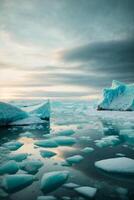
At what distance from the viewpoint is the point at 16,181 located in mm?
3111

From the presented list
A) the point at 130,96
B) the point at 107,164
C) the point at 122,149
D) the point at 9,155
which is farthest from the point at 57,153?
the point at 130,96

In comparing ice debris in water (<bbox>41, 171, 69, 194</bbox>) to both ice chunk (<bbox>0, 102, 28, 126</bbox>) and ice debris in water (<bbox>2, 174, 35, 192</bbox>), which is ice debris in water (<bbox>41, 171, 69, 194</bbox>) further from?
ice chunk (<bbox>0, 102, 28, 126</bbox>)

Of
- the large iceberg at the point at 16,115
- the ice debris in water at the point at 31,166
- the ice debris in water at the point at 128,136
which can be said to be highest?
the large iceberg at the point at 16,115

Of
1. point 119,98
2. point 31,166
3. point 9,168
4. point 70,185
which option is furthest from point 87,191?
point 119,98

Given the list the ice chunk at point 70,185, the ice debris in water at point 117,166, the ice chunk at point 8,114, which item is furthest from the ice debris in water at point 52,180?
the ice chunk at point 8,114

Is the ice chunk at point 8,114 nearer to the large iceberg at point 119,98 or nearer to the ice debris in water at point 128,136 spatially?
the ice debris in water at point 128,136

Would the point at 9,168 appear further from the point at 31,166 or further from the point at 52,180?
the point at 52,180

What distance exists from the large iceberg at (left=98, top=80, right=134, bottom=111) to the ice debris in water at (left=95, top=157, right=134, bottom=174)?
62.2 ft

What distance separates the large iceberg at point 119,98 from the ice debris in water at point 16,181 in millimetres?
20324

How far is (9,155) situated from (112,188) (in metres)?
2.81

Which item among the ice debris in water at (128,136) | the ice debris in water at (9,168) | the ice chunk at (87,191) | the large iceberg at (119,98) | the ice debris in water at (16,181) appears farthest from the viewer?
the large iceberg at (119,98)

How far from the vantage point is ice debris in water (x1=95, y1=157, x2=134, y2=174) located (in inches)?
142

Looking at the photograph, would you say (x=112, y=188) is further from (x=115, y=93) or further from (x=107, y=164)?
(x=115, y=93)

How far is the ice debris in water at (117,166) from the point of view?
3603 millimetres
